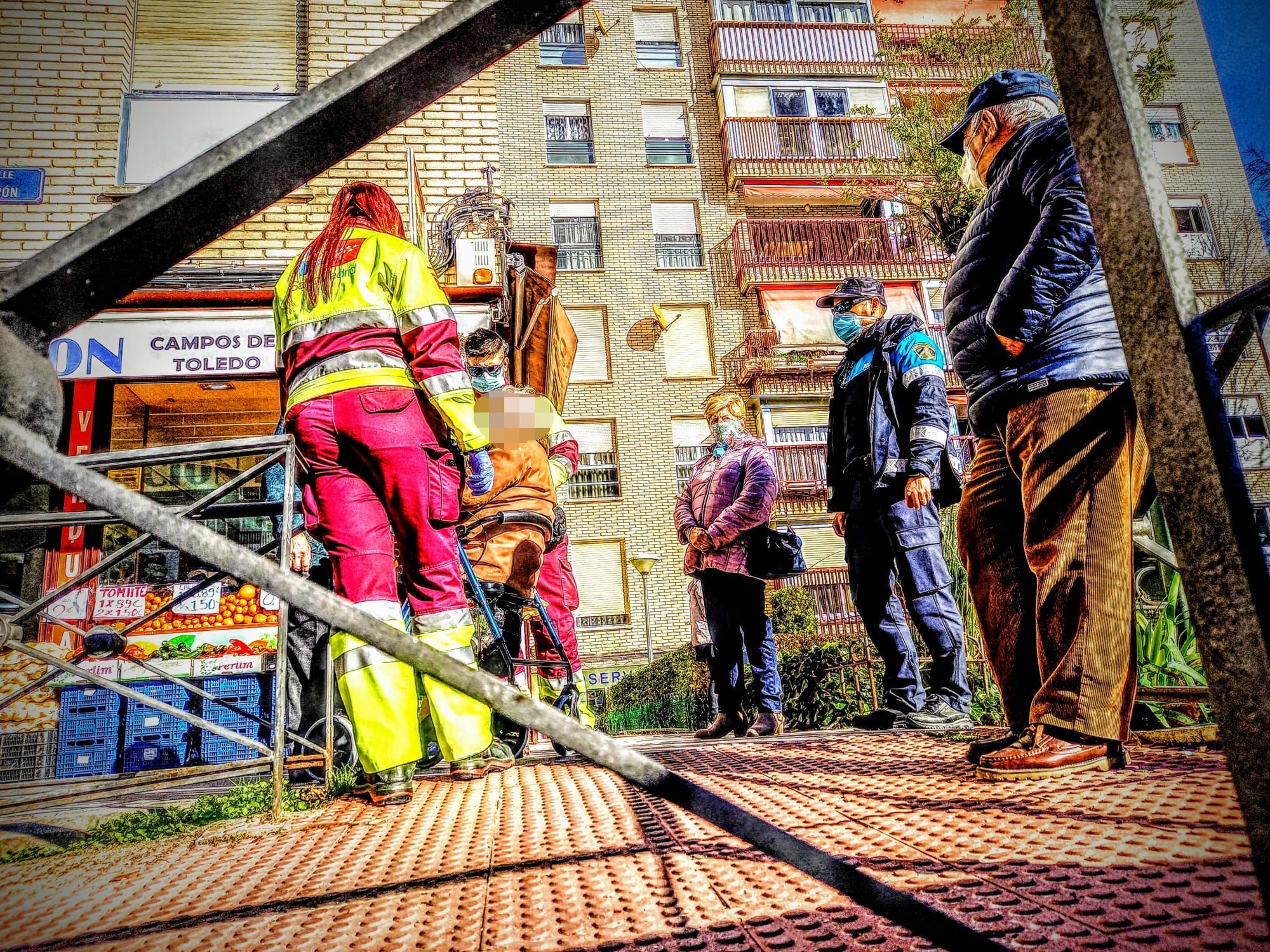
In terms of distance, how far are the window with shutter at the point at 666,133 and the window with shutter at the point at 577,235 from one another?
327 centimetres

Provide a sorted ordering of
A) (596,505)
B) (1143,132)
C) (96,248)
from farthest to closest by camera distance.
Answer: (596,505) < (1143,132) < (96,248)

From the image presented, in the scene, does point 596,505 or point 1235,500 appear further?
point 596,505

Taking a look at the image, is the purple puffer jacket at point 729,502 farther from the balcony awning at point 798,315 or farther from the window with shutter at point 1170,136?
the balcony awning at point 798,315

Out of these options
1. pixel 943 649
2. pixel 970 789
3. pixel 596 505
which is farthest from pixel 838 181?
pixel 970 789

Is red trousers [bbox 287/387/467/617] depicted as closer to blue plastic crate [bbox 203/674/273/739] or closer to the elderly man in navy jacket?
the elderly man in navy jacket

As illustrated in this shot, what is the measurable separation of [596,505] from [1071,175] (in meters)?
18.5

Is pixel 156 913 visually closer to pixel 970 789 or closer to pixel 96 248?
pixel 96 248

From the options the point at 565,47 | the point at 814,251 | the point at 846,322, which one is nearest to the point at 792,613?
the point at 846,322

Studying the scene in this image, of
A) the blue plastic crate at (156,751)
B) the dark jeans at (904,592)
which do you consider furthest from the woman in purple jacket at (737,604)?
the blue plastic crate at (156,751)

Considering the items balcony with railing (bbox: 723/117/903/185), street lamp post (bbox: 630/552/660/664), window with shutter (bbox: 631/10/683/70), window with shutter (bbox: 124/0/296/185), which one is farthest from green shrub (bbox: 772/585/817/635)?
window with shutter (bbox: 631/10/683/70)

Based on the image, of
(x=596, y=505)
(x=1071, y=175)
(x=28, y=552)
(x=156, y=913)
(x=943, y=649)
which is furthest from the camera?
(x=596, y=505)

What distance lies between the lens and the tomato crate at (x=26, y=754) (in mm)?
5922

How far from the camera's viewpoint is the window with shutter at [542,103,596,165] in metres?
23.9

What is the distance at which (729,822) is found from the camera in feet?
2.26
